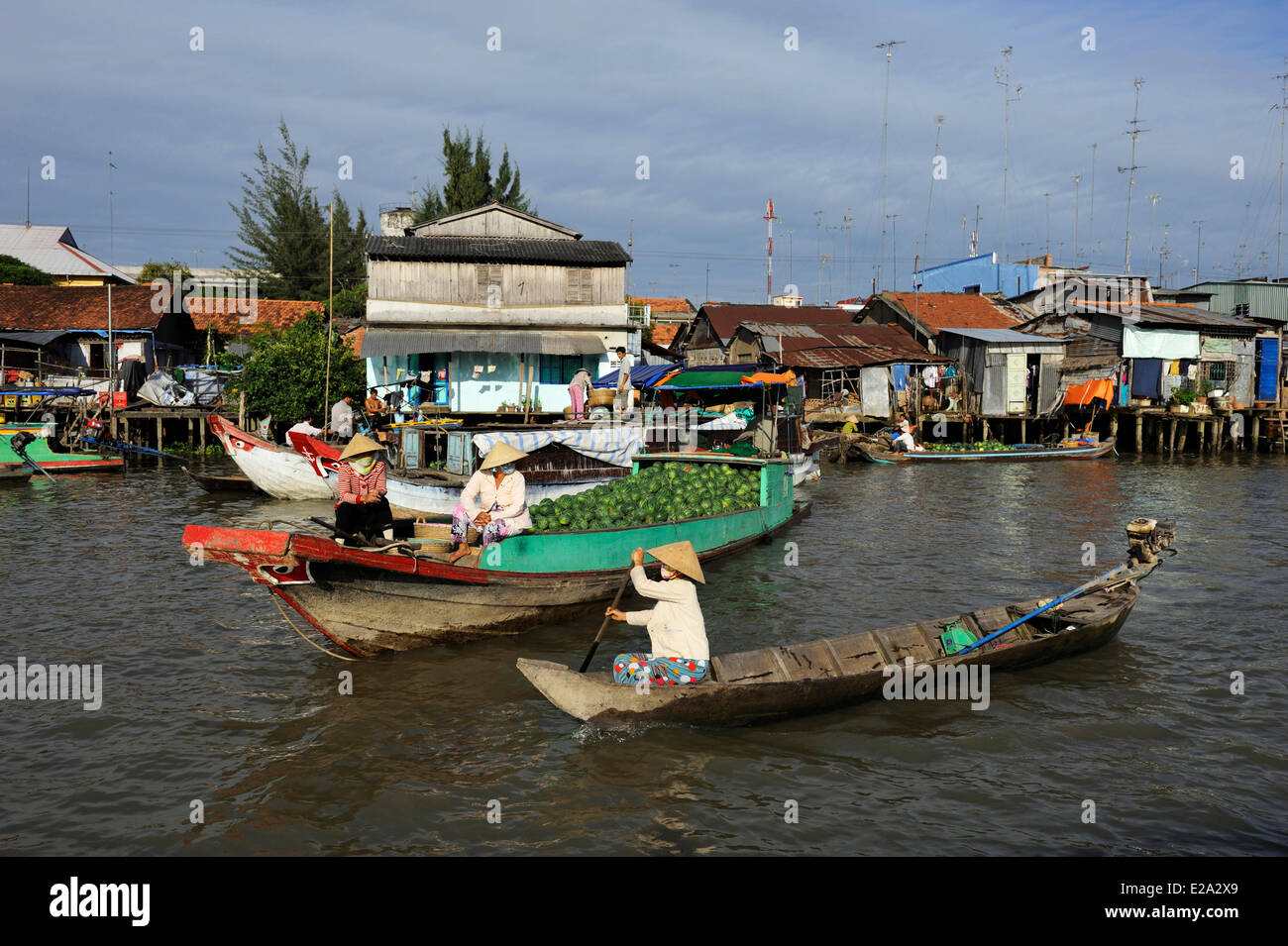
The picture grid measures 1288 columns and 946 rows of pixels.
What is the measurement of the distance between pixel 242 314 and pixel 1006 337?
111 ft

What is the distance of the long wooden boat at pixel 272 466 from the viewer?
789 inches

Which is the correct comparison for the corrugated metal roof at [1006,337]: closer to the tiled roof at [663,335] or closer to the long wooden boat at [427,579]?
the tiled roof at [663,335]

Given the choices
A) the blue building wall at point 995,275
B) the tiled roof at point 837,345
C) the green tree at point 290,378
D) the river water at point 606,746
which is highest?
the blue building wall at point 995,275

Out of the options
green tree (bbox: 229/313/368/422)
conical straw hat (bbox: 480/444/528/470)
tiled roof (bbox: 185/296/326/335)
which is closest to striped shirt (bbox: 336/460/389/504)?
conical straw hat (bbox: 480/444/528/470)

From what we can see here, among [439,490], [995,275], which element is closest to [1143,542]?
[439,490]

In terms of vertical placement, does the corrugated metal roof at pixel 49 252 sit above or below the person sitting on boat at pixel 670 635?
above

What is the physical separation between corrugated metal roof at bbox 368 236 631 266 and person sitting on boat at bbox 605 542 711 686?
2313cm

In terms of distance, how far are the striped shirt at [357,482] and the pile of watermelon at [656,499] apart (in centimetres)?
203

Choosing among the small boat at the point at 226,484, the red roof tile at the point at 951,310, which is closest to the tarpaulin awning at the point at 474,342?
the small boat at the point at 226,484

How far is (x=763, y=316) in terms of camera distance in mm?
41562

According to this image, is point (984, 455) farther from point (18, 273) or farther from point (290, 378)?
point (18, 273)
